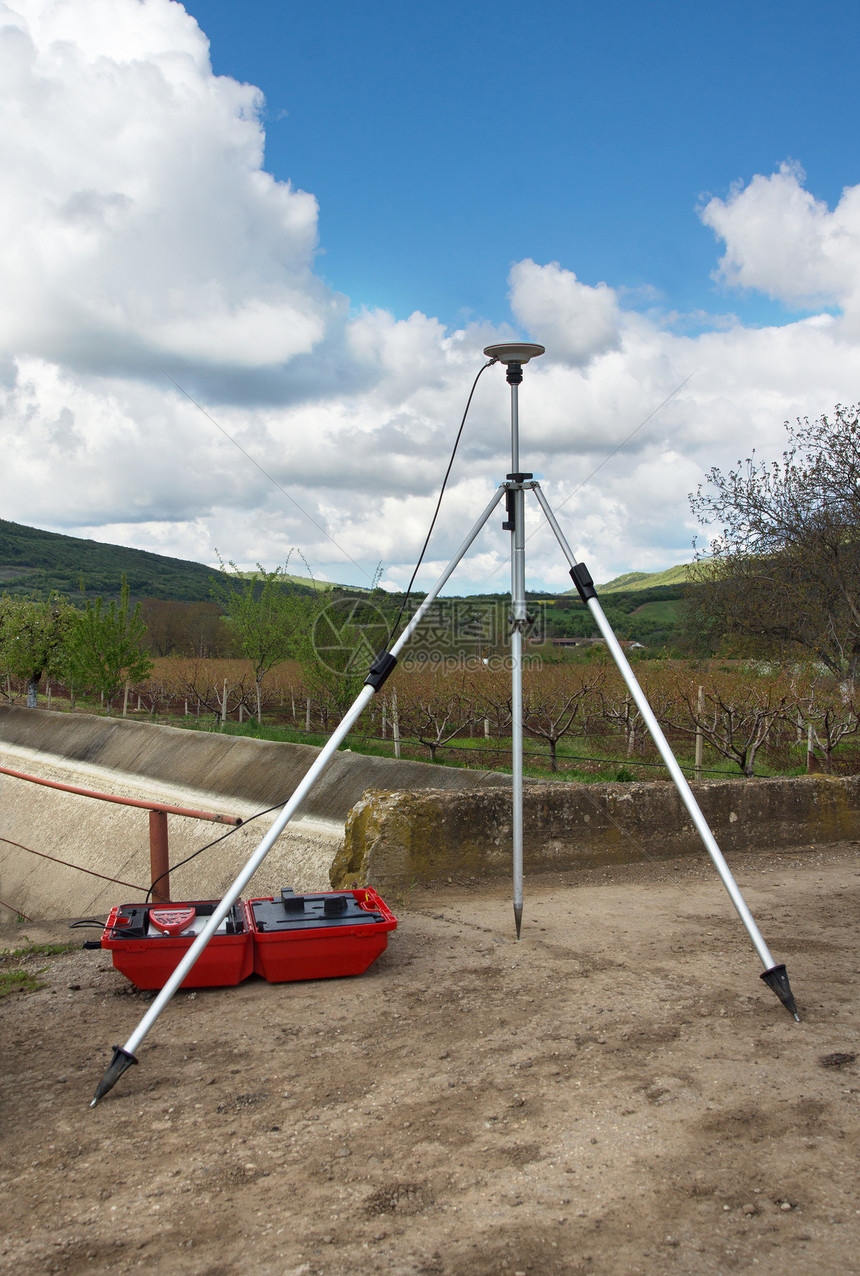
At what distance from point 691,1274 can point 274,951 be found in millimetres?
2393

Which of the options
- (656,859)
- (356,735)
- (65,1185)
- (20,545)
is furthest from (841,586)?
(20,545)

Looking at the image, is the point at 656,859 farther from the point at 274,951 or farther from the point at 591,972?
the point at 274,951

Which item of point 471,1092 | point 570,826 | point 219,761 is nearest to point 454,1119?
point 471,1092

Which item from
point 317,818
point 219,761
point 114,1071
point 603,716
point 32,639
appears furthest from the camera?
point 32,639

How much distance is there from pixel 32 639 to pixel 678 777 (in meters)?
34.6

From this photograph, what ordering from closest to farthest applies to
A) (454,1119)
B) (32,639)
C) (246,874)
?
1. (454,1119)
2. (246,874)
3. (32,639)

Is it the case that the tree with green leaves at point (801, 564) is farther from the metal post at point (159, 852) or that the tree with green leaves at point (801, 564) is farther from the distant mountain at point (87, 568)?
the distant mountain at point (87, 568)

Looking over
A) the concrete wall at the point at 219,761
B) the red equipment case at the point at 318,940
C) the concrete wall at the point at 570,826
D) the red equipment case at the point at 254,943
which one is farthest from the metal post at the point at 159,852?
the concrete wall at the point at 219,761

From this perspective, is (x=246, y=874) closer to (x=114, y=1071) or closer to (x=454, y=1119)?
(x=114, y=1071)

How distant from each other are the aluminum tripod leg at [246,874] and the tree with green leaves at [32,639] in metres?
32.8

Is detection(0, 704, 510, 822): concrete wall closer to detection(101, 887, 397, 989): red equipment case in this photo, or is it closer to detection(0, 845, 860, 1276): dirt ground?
detection(101, 887, 397, 989): red equipment case

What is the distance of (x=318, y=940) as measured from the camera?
13.2 feet

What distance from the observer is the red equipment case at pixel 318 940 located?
157 inches

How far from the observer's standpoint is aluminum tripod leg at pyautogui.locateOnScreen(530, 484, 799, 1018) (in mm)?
3494
